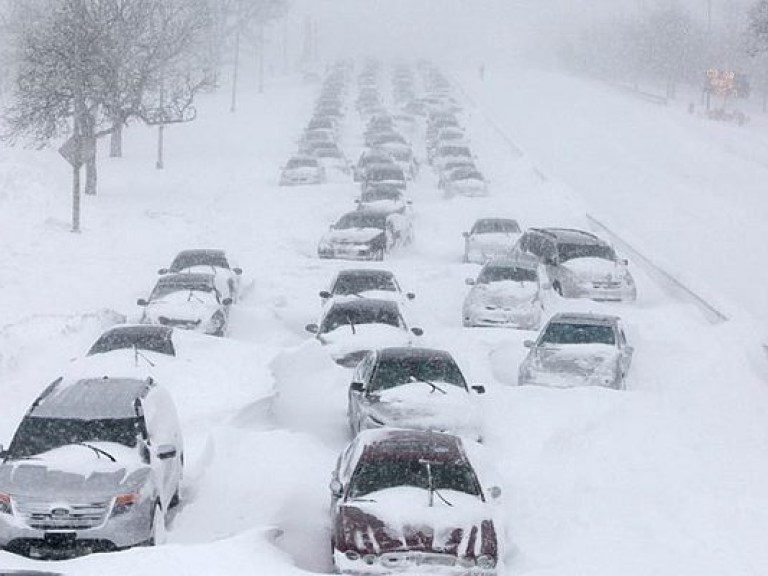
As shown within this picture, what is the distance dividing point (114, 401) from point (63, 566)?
295 centimetres

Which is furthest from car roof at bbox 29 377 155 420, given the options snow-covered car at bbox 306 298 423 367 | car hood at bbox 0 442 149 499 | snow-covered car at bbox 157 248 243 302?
snow-covered car at bbox 157 248 243 302

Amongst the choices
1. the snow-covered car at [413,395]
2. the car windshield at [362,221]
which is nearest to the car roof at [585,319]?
the snow-covered car at [413,395]

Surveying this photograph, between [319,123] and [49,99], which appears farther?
[319,123]

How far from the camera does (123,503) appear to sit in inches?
384

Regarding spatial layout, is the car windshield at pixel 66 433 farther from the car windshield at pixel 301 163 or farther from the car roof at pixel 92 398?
the car windshield at pixel 301 163

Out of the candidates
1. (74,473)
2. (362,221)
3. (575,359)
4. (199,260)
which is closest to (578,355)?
(575,359)

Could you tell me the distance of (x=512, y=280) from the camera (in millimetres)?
21703

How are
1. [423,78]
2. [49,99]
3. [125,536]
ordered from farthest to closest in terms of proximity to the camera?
[423,78] < [49,99] < [125,536]

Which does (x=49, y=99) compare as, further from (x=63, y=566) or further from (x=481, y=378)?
(x=63, y=566)

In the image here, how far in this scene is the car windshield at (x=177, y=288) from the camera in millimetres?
20344

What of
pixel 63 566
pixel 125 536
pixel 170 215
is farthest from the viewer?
pixel 170 215

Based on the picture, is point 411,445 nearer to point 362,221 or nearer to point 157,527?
point 157,527

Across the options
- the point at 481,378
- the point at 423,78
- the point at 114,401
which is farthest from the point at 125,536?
the point at 423,78

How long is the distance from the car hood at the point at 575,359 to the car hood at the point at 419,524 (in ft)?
22.5
